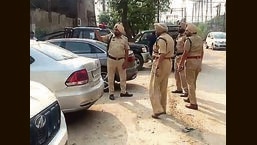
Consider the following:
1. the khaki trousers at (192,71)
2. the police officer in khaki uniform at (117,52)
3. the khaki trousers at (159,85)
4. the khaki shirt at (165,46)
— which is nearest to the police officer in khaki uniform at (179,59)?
the khaki trousers at (192,71)

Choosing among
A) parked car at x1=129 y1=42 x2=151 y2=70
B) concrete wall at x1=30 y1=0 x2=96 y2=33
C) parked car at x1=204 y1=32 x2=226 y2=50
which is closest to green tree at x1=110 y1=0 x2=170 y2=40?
concrete wall at x1=30 y1=0 x2=96 y2=33

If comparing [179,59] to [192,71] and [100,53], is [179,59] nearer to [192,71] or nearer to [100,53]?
[192,71]

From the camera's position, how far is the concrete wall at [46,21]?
1911 cm

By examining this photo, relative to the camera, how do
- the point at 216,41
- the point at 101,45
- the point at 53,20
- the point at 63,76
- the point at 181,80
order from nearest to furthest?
the point at 63,76 → the point at 181,80 → the point at 101,45 → the point at 53,20 → the point at 216,41

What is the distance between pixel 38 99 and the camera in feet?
10.3

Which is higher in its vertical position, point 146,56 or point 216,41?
point 216,41

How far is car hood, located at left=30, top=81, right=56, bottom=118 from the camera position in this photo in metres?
2.89

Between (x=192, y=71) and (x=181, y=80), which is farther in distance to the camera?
(x=181, y=80)

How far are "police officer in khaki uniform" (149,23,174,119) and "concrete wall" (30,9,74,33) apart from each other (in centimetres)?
1210

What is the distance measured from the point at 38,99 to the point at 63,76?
2654mm

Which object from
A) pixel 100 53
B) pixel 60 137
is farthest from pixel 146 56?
pixel 60 137

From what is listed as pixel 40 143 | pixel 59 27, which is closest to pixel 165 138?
pixel 40 143
